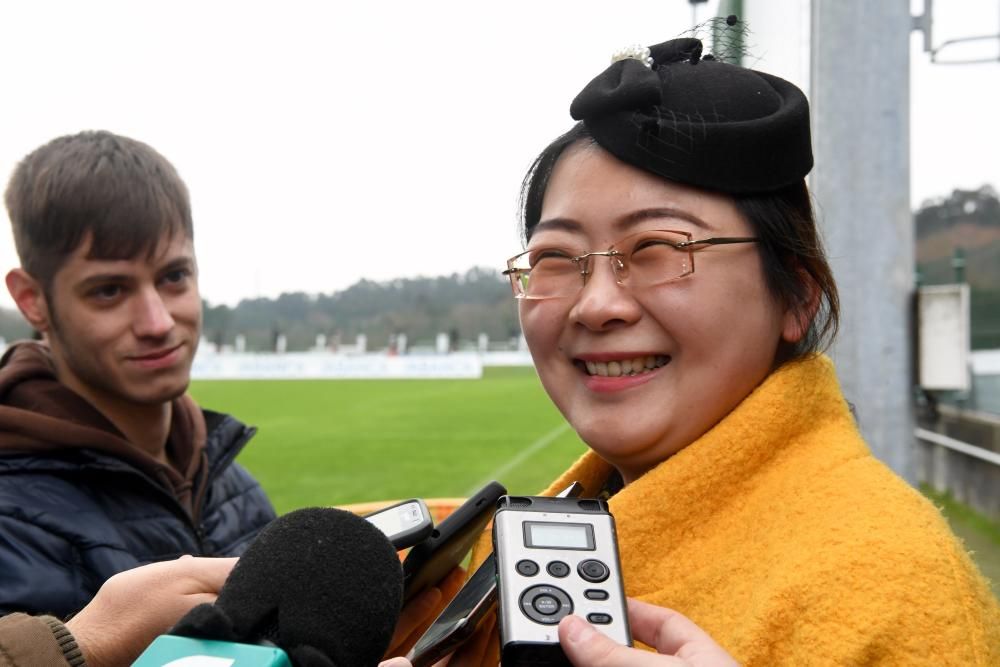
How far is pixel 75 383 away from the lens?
1.78 metres

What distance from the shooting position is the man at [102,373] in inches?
60.2

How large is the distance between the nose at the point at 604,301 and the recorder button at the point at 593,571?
1.06 feet

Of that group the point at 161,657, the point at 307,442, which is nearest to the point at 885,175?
the point at 161,657

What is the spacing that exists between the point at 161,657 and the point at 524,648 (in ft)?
0.89

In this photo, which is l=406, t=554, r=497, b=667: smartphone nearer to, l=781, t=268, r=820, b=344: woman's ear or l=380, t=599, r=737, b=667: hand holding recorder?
l=380, t=599, r=737, b=667: hand holding recorder

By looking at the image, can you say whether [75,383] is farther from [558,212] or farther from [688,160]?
[688,160]

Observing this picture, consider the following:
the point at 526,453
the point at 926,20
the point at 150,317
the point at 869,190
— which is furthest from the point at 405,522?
the point at 526,453

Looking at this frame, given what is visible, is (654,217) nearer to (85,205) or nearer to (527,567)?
(527,567)

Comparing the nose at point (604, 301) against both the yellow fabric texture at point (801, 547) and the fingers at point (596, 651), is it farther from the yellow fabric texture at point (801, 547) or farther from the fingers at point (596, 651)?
the fingers at point (596, 651)

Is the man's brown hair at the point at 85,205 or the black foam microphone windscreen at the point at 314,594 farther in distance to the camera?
the man's brown hair at the point at 85,205

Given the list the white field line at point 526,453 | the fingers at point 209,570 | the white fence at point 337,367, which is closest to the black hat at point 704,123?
the fingers at point 209,570

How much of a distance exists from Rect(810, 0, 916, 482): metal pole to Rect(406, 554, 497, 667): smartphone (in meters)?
1.72

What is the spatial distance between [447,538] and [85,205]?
1042mm

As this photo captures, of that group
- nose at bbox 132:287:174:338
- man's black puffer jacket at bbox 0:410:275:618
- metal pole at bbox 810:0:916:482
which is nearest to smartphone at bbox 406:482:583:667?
man's black puffer jacket at bbox 0:410:275:618
